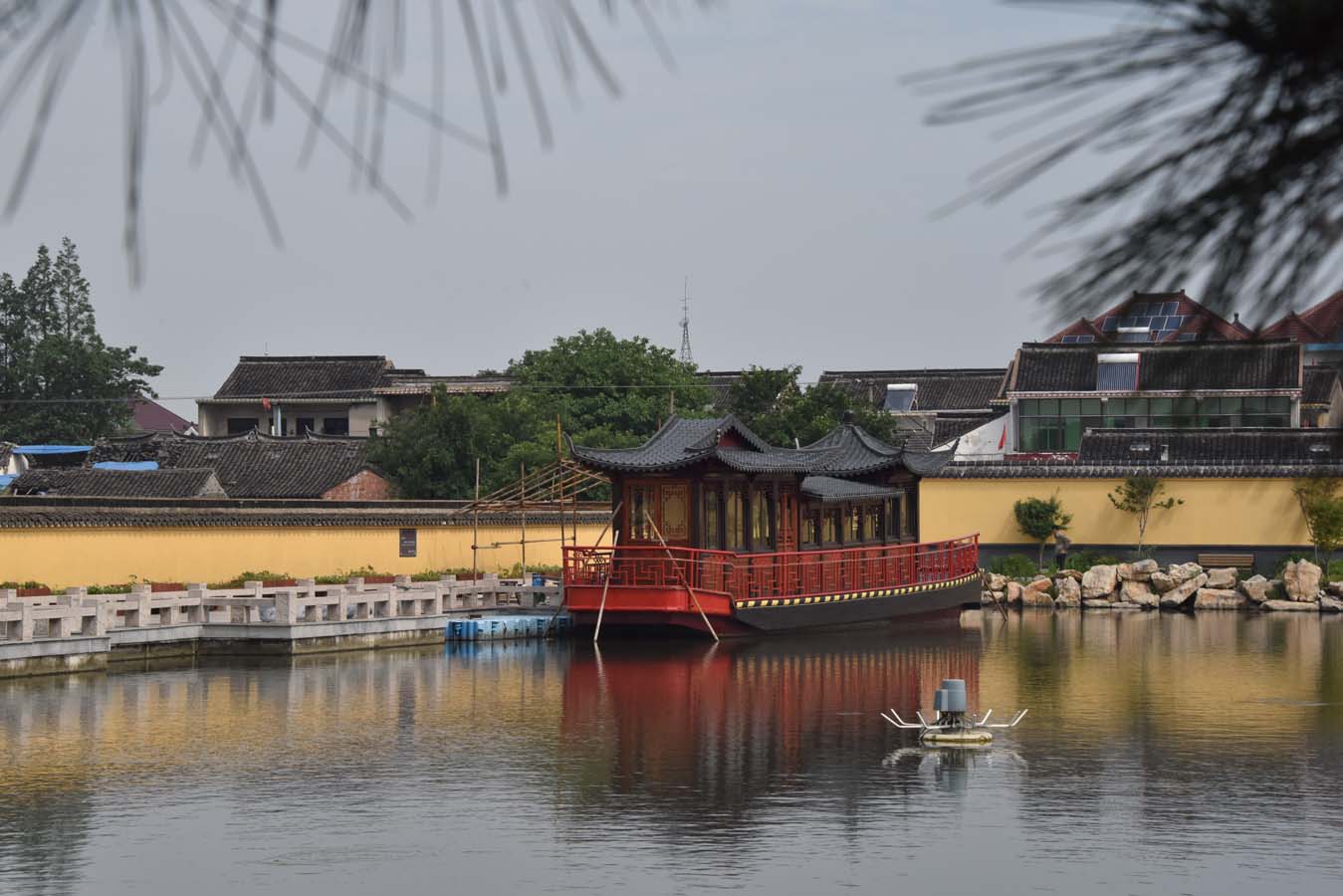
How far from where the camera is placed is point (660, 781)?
44.8ft

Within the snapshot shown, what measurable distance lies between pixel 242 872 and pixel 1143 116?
933cm

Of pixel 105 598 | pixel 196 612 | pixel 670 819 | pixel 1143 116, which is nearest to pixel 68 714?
pixel 105 598

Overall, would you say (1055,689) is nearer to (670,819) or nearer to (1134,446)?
(670,819)

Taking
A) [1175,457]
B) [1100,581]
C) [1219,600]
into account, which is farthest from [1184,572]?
[1175,457]

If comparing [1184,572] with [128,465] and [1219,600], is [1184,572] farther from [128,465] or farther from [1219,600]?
[128,465]

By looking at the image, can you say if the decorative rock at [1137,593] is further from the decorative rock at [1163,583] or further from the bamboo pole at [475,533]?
the bamboo pole at [475,533]

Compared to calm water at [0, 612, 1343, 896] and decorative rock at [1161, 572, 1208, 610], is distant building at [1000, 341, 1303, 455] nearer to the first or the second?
decorative rock at [1161, 572, 1208, 610]

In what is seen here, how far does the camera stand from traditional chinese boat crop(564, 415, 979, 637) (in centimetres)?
2394

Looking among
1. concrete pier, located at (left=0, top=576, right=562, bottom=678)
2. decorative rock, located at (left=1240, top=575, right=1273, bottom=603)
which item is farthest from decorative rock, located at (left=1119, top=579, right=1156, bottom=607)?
concrete pier, located at (left=0, top=576, right=562, bottom=678)

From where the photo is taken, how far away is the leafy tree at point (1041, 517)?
114 feet

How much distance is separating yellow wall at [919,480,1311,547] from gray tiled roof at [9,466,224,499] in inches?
562

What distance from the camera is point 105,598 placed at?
2005 cm

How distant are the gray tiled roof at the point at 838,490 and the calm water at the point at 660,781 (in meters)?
5.32

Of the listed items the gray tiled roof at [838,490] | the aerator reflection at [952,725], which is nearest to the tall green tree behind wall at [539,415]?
the gray tiled roof at [838,490]
